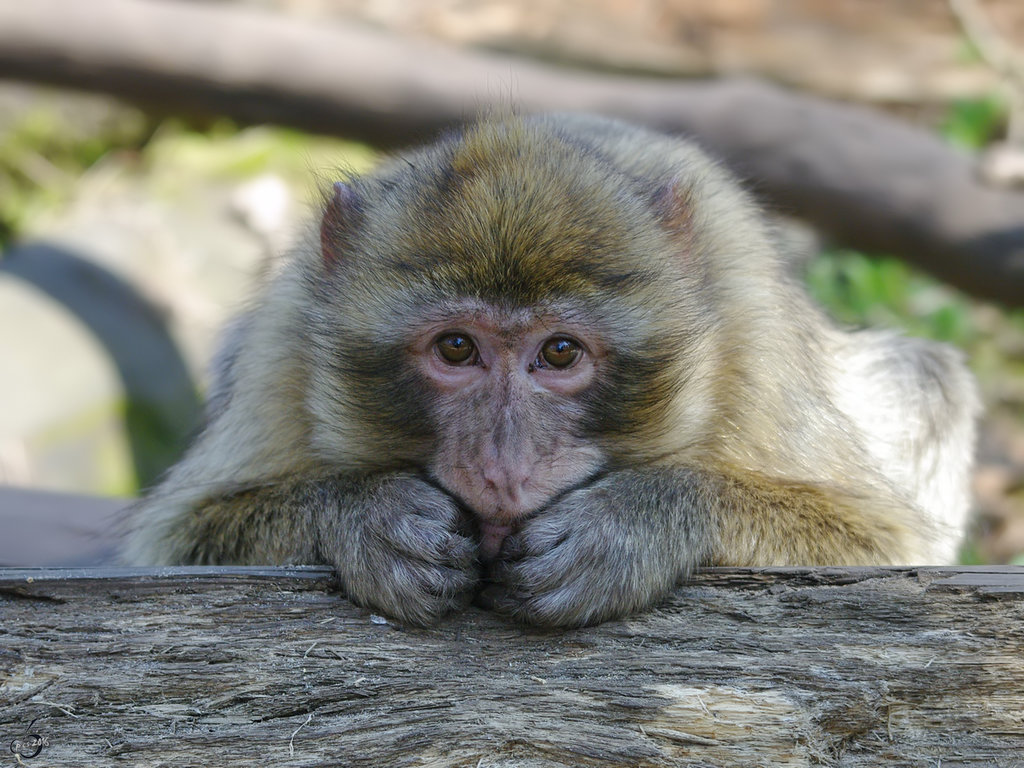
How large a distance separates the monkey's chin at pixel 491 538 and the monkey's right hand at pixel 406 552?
34 millimetres

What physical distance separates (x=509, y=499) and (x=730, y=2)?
1169 cm

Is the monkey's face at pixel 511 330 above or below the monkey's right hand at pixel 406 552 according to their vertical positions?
above

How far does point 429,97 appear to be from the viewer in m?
7.81

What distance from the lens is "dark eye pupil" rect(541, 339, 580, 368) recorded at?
3.03m

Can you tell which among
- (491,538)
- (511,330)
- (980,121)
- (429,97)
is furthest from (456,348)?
(980,121)

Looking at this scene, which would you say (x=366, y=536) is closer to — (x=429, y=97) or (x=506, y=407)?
(x=506, y=407)

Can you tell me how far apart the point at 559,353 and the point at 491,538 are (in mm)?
544

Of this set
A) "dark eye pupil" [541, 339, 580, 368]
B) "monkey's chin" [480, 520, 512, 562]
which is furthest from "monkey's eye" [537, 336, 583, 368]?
"monkey's chin" [480, 520, 512, 562]

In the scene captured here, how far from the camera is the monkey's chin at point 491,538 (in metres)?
2.93

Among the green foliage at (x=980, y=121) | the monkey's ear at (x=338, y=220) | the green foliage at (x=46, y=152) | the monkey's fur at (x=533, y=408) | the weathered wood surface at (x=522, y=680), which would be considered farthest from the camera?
the green foliage at (x=980, y=121)

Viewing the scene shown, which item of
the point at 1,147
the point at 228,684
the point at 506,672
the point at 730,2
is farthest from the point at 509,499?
the point at 730,2

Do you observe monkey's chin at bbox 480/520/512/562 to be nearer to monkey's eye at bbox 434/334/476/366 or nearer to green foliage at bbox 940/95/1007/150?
monkey's eye at bbox 434/334/476/366

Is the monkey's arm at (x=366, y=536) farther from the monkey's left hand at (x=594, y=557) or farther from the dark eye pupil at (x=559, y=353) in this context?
the dark eye pupil at (x=559, y=353)

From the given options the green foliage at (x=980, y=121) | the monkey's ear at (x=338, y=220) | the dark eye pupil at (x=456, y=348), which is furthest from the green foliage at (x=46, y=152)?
the dark eye pupil at (x=456, y=348)
